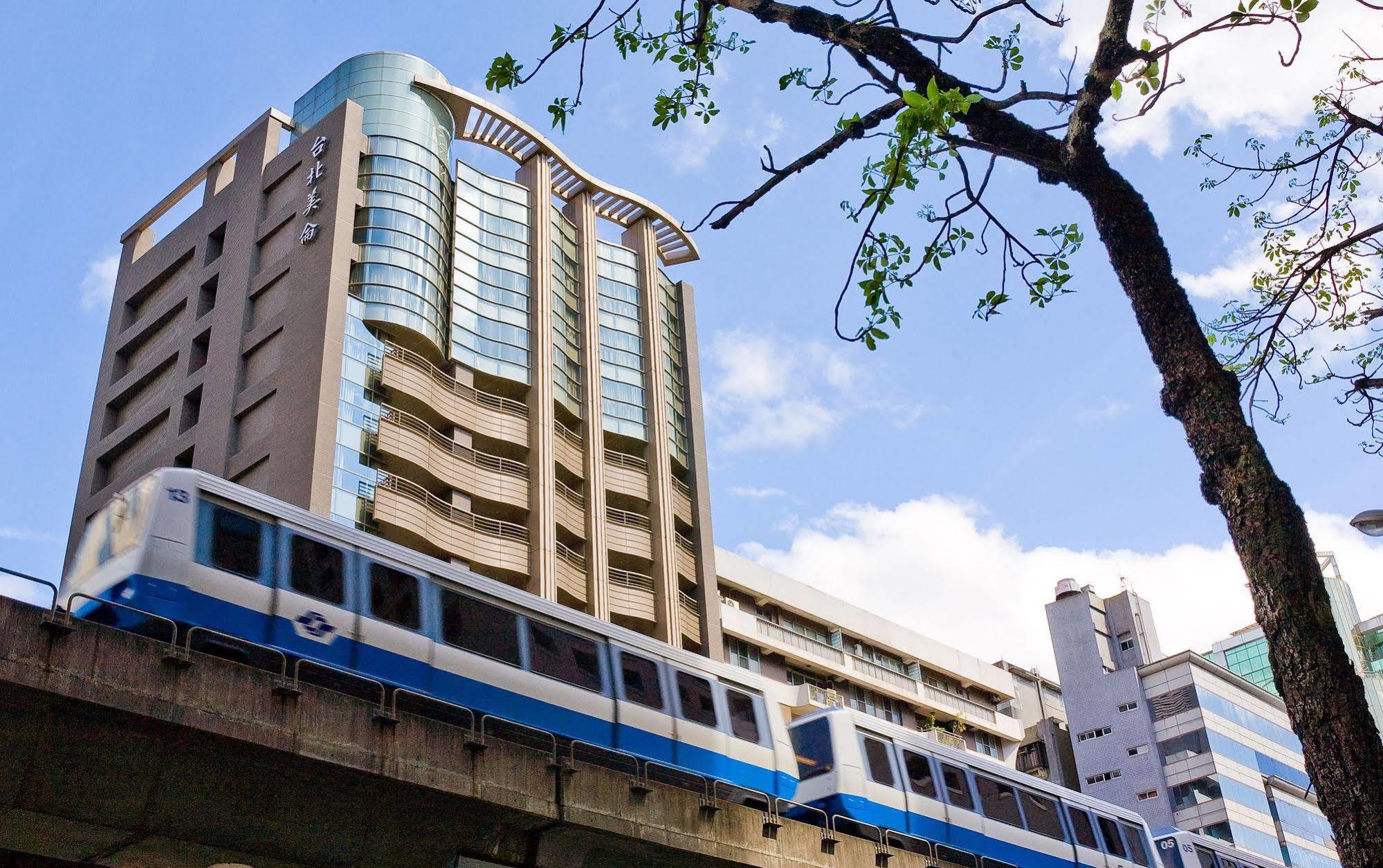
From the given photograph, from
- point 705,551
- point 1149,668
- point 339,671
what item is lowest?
point 339,671

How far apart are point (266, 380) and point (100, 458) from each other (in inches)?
447

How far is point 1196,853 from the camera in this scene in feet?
95.5

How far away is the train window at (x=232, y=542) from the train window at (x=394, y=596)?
4.91ft

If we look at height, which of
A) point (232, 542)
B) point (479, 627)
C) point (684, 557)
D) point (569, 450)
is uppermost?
point (569, 450)

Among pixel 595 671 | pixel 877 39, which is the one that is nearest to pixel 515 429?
pixel 595 671

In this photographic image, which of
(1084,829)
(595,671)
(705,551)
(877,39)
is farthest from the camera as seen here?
(705,551)

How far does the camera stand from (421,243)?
4784 centimetres

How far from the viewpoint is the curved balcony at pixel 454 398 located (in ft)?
148

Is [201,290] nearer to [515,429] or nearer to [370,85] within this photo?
[370,85]

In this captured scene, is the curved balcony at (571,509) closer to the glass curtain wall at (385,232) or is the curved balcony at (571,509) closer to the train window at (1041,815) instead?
the glass curtain wall at (385,232)

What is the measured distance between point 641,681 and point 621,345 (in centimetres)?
3801

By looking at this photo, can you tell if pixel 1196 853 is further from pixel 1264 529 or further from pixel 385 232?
pixel 385 232

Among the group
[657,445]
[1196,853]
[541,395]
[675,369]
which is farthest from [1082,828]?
[675,369]

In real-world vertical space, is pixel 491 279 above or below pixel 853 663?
above
